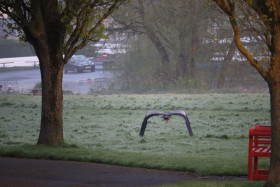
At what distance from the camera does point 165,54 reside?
129ft

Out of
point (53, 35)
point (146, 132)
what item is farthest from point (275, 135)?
point (146, 132)

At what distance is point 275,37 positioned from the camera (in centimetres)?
743

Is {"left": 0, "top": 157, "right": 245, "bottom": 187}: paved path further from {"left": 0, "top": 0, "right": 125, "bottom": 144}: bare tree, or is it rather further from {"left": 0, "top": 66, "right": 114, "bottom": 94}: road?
{"left": 0, "top": 66, "right": 114, "bottom": 94}: road

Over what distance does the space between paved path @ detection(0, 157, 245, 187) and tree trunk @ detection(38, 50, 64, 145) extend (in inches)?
75.4

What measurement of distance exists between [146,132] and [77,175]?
7175 millimetres

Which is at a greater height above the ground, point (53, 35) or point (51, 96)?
point (53, 35)

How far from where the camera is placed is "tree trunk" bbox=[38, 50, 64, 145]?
40.1ft

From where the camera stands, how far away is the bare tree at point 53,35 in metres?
11.9

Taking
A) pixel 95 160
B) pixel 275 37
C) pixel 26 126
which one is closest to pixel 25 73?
pixel 26 126

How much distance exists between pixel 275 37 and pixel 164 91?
31324mm

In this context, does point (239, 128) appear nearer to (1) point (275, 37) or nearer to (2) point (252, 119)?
(2) point (252, 119)

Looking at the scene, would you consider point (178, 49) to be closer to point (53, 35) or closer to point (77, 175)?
point (53, 35)

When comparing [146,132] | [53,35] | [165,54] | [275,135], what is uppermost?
[53,35]

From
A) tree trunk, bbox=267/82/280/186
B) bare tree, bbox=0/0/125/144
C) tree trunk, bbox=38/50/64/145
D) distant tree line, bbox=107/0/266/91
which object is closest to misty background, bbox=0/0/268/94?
distant tree line, bbox=107/0/266/91
